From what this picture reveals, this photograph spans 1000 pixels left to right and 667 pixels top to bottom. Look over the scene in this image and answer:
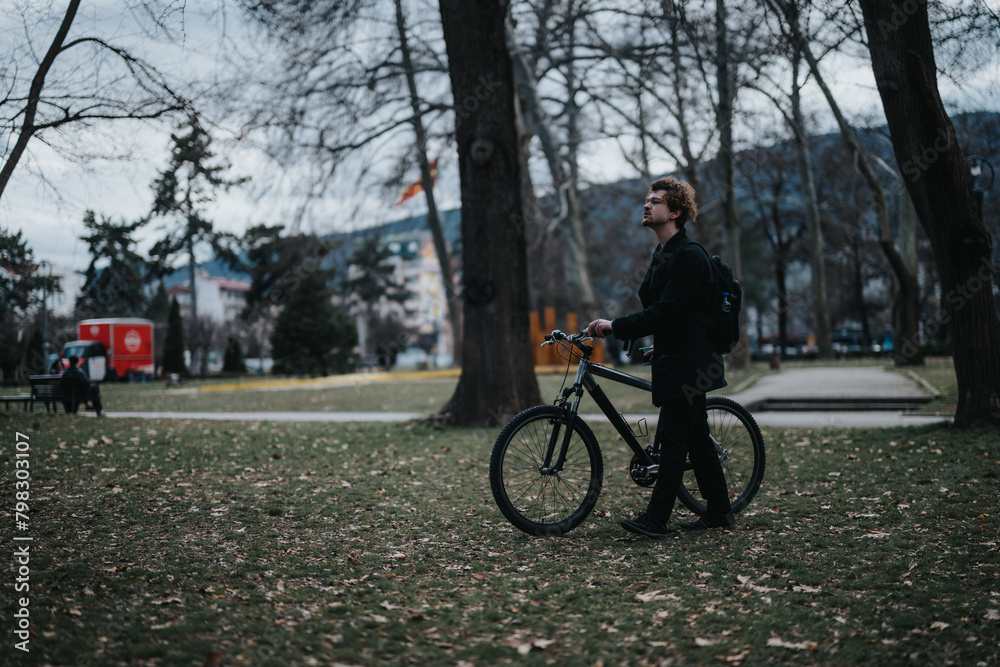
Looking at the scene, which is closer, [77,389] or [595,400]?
[595,400]

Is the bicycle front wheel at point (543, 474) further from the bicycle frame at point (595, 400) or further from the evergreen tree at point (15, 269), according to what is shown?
the evergreen tree at point (15, 269)

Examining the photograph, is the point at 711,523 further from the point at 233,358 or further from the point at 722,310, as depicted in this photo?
the point at 233,358

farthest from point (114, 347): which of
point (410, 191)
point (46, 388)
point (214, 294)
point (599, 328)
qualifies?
point (214, 294)

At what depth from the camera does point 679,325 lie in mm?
4566

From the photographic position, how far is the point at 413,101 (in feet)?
63.0

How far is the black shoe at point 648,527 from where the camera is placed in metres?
4.68

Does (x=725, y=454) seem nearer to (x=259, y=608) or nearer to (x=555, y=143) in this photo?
(x=259, y=608)

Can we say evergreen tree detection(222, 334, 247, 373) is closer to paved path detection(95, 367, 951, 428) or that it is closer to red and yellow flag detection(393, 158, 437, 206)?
red and yellow flag detection(393, 158, 437, 206)

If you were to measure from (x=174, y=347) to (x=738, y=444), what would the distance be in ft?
137

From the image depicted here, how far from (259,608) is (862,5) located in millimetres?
7694

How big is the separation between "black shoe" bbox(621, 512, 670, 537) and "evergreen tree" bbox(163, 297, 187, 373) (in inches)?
1624

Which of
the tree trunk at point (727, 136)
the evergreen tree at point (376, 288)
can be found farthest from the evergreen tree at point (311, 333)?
the evergreen tree at point (376, 288)

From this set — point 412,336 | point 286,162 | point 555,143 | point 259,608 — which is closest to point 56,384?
point 286,162

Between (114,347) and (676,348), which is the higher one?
(114,347)
